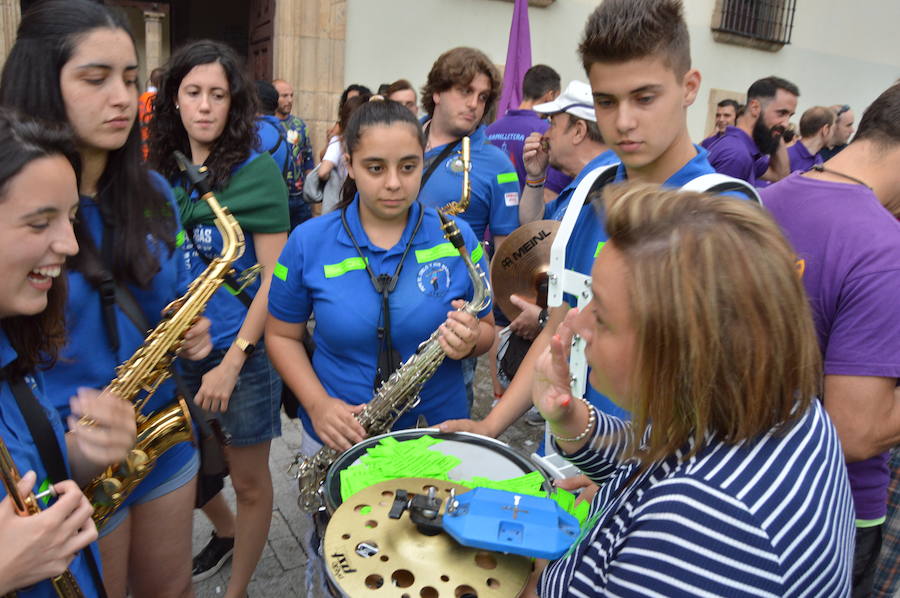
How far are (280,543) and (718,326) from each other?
3031 millimetres

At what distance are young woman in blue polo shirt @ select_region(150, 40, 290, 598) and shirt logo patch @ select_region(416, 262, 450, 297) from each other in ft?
2.63

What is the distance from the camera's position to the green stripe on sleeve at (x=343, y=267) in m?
2.18

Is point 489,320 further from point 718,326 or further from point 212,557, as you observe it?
point 212,557

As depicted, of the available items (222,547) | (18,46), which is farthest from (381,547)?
(222,547)

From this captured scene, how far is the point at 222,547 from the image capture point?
124 inches

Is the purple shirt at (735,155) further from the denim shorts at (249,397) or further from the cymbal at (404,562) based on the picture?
the cymbal at (404,562)

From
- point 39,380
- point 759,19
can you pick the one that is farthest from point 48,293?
point 759,19

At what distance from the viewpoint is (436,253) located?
227cm

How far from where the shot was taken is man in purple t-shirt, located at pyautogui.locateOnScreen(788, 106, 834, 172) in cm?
732

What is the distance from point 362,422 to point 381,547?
0.86 m

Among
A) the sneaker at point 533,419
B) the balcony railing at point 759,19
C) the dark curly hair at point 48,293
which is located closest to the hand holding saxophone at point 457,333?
the dark curly hair at point 48,293

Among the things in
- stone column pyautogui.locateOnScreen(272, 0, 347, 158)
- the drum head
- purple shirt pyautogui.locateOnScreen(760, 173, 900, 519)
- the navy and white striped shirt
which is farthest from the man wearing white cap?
stone column pyautogui.locateOnScreen(272, 0, 347, 158)

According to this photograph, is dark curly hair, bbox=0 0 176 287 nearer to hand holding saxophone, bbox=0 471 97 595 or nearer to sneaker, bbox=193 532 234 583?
hand holding saxophone, bbox=0 471 97 595

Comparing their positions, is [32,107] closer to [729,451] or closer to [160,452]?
[160,452]
